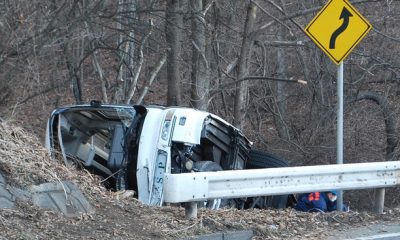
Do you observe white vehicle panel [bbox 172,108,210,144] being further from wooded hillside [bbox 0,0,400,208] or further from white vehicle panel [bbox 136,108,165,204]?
wooded hillside [bbox 0,0,400,208]

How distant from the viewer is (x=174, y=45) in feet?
45.7

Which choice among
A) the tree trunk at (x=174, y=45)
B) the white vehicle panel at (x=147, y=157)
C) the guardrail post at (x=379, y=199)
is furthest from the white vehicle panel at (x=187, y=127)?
the tree trunk at (x=174, y=45)

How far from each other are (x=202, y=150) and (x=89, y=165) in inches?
70.7

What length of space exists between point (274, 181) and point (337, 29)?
8.73 feet

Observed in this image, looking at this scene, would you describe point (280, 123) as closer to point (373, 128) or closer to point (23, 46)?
point (373, 128)

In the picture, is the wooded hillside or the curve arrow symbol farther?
Answer: the wooded hillside

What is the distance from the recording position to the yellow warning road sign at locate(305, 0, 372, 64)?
1003 centimetres

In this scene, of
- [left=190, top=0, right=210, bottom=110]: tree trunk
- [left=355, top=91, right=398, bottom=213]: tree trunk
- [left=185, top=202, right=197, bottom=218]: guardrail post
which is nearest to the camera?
[left=185, top=202, right=197, bottom=218]: guardrail post

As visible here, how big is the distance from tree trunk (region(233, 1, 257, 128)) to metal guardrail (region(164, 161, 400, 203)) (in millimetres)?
6138

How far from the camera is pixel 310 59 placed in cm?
1722

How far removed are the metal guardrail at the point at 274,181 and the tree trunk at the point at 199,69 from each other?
5.88 m

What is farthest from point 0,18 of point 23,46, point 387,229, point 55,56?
point 387,229

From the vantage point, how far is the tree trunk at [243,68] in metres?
15.0

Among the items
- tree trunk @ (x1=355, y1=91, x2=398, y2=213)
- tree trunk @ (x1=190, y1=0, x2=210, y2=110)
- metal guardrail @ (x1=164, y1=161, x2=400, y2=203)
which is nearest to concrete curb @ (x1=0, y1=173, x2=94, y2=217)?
metal guardrail @ (x1=164, y1=161, x2=400, y2=203)
